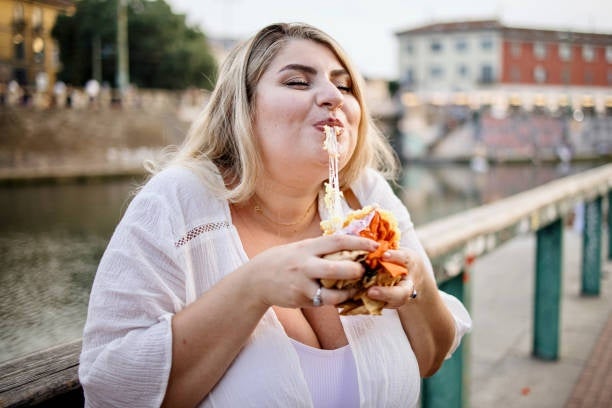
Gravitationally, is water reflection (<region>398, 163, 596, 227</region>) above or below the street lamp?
below

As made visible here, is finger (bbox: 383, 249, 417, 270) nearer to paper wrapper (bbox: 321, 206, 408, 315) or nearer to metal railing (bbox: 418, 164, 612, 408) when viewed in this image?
paper wrapper (bbox: 321, 206, 408, 315)

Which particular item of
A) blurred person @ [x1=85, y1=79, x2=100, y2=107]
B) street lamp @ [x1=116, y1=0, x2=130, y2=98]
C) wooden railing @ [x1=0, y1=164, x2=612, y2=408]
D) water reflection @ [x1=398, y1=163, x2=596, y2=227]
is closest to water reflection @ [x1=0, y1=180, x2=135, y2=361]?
wooden railing @ [x1=0, y1=164, x2=612, y2=408]

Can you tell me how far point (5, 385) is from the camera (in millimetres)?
1106

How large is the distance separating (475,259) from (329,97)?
4.67ft

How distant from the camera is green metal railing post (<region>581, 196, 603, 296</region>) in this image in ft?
16.4

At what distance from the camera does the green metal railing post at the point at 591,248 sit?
4.98m

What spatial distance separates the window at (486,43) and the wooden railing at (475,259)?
1903 inches

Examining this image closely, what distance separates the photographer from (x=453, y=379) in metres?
2.30

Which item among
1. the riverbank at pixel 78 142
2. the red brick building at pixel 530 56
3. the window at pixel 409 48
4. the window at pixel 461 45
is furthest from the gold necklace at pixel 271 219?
the window at pixel 409 48

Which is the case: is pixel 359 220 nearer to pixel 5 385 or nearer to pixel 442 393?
pixel 5 385

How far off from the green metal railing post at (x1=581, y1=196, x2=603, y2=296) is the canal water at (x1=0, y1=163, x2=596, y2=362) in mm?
2468

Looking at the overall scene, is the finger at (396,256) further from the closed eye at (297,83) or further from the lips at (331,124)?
the closed eye at (297,83)

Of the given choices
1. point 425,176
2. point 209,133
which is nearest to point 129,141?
point 425,176

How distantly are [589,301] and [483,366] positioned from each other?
1807 millimetres
